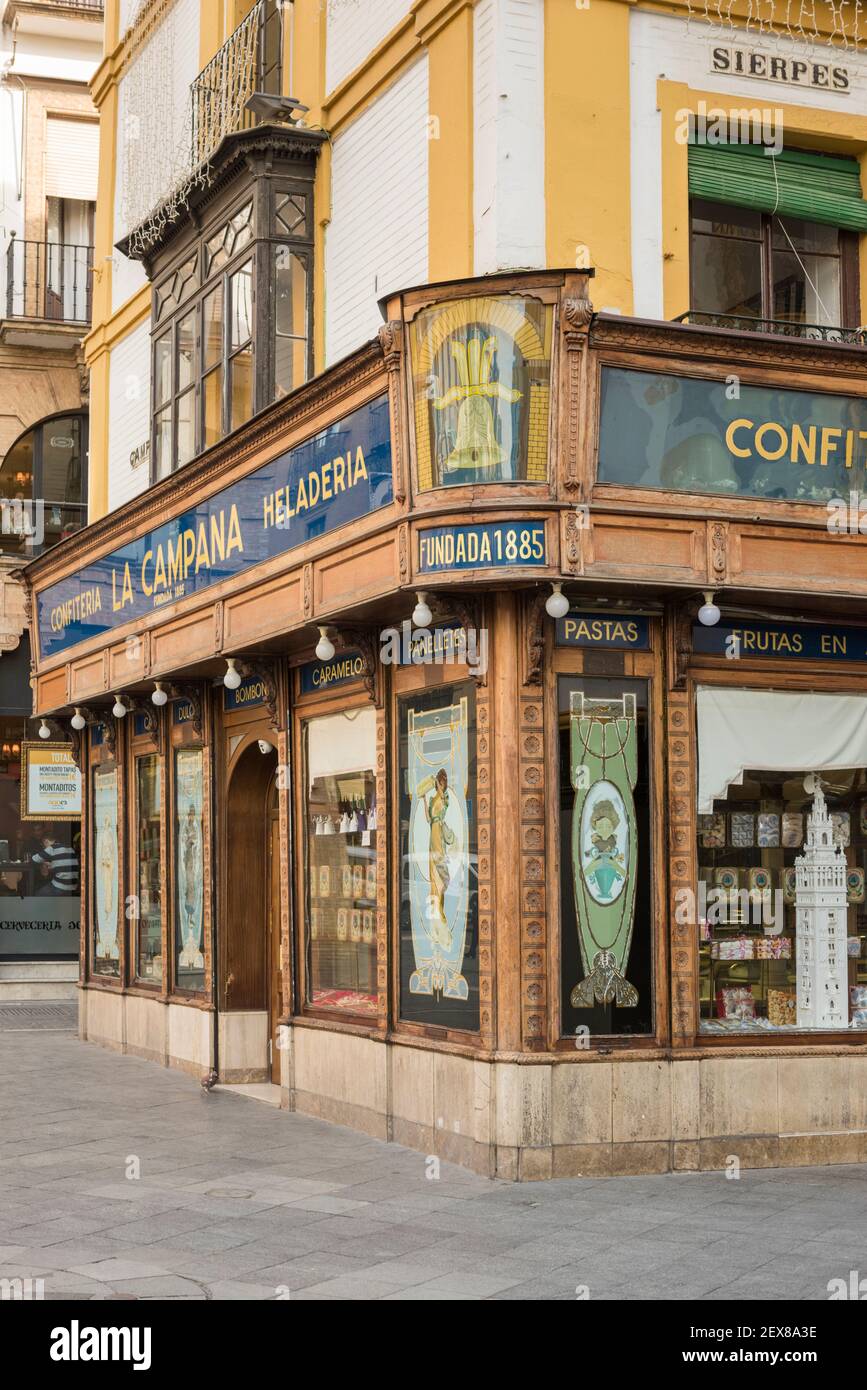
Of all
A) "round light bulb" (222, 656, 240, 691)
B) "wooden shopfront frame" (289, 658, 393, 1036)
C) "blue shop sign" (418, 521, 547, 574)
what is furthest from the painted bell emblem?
"round light bulb" (222, 656, 240, 691)

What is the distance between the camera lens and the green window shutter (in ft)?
41.9

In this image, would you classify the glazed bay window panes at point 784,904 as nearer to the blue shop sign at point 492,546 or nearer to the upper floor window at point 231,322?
the blue shop sign at point 492,546

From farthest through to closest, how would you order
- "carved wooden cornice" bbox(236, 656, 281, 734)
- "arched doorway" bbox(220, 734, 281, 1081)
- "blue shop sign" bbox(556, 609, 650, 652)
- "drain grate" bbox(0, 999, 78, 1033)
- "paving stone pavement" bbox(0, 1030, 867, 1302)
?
"drain grate" bbox(0, 999, 78, 1033)
"arched doorway" bbox(220, 734, 281, 1081)
"carved wooden cornice" bbox(236, 656, 281, 734)
"blue shop sign" bbox(556, 609, 650, 652)
"paving stone pavement" bbox(0, 1030, 867, 1302)

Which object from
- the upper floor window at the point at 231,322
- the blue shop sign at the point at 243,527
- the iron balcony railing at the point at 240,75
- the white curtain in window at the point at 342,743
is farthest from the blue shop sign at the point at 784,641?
the iron balcony railing at the point at 240,75

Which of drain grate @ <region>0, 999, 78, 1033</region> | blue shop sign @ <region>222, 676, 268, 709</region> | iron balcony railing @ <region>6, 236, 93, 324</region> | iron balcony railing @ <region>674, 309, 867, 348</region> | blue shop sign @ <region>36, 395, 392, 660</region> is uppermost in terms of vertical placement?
iron balcony railing @ <region>6, 236, 93, 324</region>

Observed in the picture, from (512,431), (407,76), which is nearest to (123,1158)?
(512,431)

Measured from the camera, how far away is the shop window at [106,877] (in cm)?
2028

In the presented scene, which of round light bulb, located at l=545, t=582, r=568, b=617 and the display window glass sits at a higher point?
round light bulb, located at l=545, t=582, r=568, b=617

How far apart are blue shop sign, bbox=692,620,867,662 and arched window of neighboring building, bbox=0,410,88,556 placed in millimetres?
16337

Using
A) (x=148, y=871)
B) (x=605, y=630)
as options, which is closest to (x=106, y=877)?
(x=148, y=871)

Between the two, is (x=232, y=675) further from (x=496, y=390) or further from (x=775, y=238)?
(x=775, y=238)

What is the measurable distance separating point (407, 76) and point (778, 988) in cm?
743

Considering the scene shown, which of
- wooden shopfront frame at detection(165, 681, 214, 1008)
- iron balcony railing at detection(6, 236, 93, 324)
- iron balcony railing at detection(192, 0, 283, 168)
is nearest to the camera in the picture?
iron balcony railing at detection(192, 0, 283, 168)

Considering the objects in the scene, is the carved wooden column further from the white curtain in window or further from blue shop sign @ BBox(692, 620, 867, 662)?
the white curtain in window
